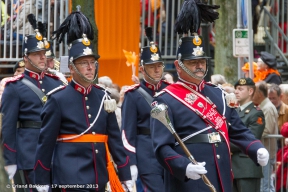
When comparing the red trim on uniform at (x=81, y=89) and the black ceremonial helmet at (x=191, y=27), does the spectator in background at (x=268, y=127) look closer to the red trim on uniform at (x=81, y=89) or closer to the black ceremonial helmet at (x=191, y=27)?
the black ceremonial helmet at (x=191, y=27)

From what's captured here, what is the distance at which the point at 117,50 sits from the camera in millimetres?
16641

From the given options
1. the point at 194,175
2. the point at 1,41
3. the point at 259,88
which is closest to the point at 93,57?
the point at 194,175

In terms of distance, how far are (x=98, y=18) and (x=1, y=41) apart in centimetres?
202

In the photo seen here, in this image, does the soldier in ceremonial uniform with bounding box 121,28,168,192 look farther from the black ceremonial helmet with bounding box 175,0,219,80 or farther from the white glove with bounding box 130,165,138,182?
the black ceremonial helmet with bounding box 175,0,219,80

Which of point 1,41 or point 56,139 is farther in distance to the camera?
point 1,41

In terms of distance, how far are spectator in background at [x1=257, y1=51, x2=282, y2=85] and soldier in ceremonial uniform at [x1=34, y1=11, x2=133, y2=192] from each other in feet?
25.1

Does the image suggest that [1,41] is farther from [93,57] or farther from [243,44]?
[93,57]

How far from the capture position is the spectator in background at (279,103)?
13484 mm

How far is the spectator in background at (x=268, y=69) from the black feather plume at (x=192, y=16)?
7.73 meters

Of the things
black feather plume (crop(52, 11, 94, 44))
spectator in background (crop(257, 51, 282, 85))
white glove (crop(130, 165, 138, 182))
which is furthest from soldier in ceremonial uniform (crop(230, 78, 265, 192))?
spectator in background (crop(257, 51, 282, 85))

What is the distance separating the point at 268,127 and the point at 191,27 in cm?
441

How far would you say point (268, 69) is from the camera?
53.3ft

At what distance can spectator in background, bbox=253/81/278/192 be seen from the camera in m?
12.4

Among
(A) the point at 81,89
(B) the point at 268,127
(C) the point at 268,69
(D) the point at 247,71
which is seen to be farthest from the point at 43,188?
(C) the point at 268,69
